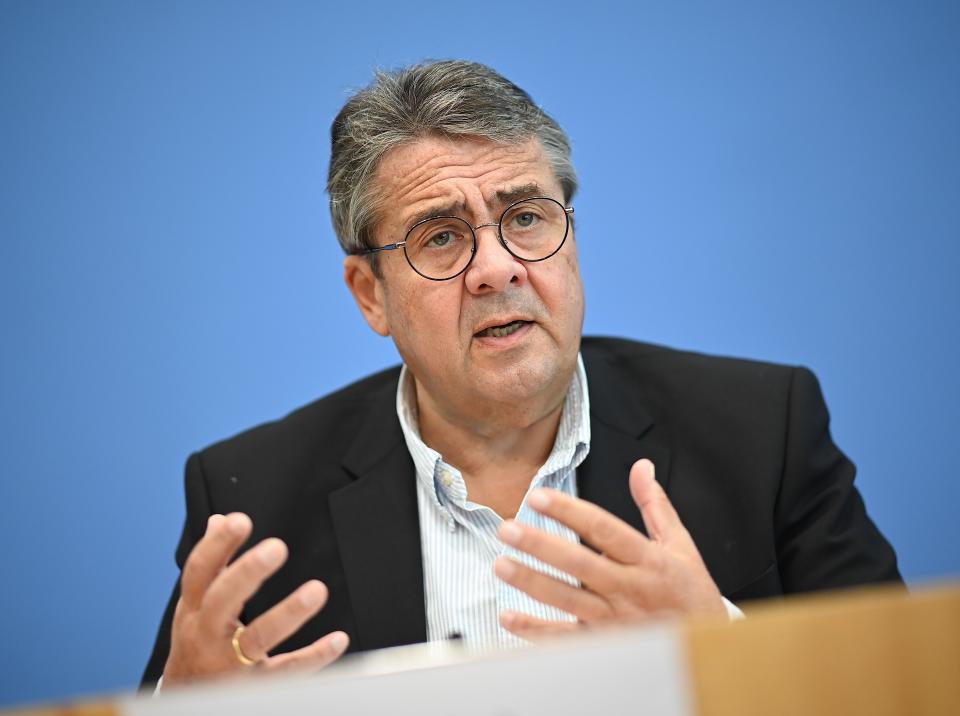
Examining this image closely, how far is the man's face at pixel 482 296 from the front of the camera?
1861 mm

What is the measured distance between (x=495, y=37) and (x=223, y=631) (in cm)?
201

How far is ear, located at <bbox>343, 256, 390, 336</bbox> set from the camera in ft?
7.11

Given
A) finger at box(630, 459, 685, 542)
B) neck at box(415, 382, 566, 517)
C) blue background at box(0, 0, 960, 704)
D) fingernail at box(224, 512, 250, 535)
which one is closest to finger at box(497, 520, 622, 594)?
finger at box(630, 459, 685, 542)

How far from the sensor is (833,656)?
768 millimetres

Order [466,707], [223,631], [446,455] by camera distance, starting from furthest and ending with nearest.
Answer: [446,455]
[223,631]
[466,707]

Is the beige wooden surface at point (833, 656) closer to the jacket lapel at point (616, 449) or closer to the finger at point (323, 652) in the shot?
the finger at point (323, 652)

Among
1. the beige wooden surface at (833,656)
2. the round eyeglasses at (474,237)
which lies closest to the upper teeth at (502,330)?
the round eyeglasses at (474,237)

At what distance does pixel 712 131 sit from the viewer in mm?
2754

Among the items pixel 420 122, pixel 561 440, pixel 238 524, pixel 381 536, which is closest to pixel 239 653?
Answer: pixel 238 524

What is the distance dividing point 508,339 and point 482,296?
10 centimetres

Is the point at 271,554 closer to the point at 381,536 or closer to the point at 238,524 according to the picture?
the point at 238,524

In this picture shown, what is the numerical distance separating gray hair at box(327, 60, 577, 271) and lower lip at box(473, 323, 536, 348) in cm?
37

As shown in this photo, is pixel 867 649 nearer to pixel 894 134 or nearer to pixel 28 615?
pixel 894 134

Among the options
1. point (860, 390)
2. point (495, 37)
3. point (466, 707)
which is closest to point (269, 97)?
point (495, 37)
